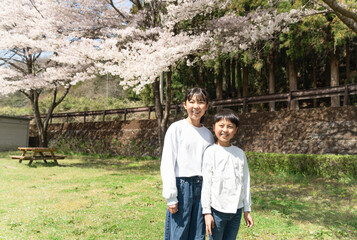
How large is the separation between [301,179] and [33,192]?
7024 millimetres

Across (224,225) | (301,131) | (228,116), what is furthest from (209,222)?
(301,131)

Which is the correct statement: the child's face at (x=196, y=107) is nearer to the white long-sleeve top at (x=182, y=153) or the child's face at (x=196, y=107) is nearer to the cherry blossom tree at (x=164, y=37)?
the white long-sleeve top at (x=182, y=153)

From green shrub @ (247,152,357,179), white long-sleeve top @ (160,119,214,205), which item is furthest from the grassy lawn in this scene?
white long-sleeve top @ (160,119,214,205)

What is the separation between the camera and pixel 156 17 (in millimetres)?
11711

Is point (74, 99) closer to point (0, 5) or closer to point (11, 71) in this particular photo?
point (11, 71)

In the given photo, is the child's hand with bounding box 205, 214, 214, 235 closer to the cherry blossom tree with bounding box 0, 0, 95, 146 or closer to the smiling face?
the smiling face

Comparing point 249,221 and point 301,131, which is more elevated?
point 301,131

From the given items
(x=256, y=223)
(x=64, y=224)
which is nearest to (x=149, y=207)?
(x=64, y=224)

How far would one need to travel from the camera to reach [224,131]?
2381 mm

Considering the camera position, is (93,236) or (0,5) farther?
(0,5)

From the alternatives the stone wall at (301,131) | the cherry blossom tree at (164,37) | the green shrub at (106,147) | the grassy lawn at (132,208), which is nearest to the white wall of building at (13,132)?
the green shrub at (106,147)

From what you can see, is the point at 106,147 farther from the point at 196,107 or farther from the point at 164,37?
the point at 196,107

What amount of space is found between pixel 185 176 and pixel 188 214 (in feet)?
1.03

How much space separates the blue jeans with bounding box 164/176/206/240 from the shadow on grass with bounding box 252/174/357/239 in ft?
8.26
